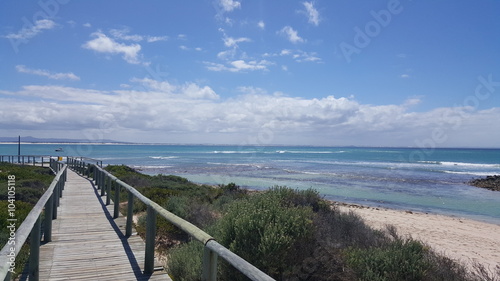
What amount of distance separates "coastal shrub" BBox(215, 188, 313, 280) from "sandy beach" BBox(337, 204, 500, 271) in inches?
191

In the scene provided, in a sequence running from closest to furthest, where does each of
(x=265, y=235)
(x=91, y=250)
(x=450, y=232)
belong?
(x=265, y=235)
(x=91, y=250)
(x=450, y=232)

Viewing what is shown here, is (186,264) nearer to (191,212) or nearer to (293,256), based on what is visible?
(293,256)

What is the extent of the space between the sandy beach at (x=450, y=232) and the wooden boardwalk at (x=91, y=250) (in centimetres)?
679

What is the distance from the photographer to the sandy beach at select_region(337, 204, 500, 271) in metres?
9.78

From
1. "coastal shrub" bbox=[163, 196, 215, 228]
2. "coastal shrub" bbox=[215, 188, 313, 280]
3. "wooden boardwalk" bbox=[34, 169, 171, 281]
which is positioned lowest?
"coastal shrub" bbox=[163, 196, 215, 228]

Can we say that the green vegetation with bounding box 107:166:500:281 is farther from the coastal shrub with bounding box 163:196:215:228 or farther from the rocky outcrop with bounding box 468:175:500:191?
the rocky outcrop with bounding box 468:175:500:191

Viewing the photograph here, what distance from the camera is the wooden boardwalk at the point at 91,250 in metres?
4.39

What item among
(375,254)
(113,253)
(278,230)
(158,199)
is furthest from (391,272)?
(158,199)

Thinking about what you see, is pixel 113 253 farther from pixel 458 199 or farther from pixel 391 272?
pixel 458 199

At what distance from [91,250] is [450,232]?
11659 mm

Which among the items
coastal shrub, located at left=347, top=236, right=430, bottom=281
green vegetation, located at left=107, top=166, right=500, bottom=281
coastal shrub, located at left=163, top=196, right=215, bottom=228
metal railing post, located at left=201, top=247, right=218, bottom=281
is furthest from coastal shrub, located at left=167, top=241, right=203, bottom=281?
coastal shrub, located at left=163, top=196, right=215, bottom=228

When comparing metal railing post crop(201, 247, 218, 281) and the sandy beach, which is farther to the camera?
the sandy beach

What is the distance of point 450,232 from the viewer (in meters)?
12.5

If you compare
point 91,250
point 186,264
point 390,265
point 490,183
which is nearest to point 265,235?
point 186,264
